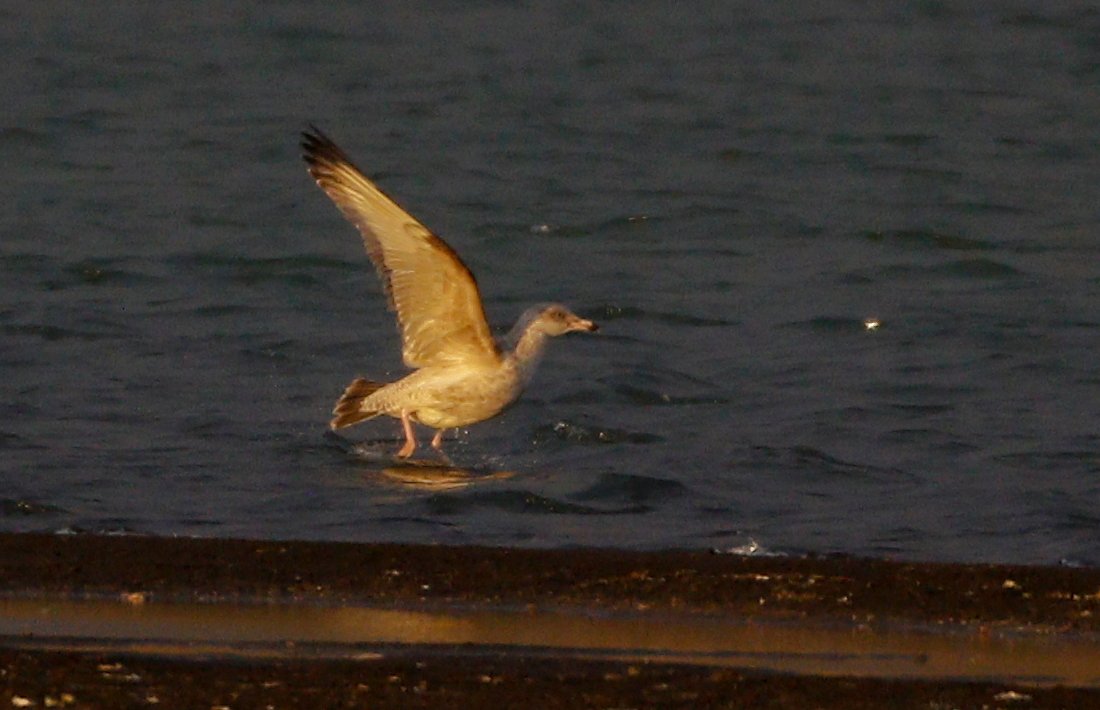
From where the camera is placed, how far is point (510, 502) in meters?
8.97

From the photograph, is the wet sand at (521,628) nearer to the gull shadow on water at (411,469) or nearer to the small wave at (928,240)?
the gull shadow on water at (411,469)

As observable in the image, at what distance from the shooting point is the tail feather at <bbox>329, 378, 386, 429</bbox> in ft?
34.3

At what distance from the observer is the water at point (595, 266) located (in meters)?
9.16

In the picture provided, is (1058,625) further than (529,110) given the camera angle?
No

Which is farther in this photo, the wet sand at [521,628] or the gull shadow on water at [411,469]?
the gull shadow on water at [411,469]

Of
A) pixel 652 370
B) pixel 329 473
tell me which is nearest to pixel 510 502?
pixel 329 473

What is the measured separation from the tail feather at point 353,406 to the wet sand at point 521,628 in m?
2.92

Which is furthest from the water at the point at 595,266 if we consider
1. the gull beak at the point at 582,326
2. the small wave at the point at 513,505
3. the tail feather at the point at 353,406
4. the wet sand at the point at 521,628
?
the wet sand at the point at 521,628

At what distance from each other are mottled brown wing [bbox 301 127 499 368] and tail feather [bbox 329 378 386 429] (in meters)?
0.30

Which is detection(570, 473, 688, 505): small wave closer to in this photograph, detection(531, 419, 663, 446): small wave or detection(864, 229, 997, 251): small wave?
detection(531, 419, 663, 446): small wave

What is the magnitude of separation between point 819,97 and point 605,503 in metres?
12.8

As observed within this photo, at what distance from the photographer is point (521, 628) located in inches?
253

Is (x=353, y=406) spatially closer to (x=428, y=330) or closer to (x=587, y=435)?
(x=428, y=330)

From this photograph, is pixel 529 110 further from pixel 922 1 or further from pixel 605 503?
pixel 605 503
